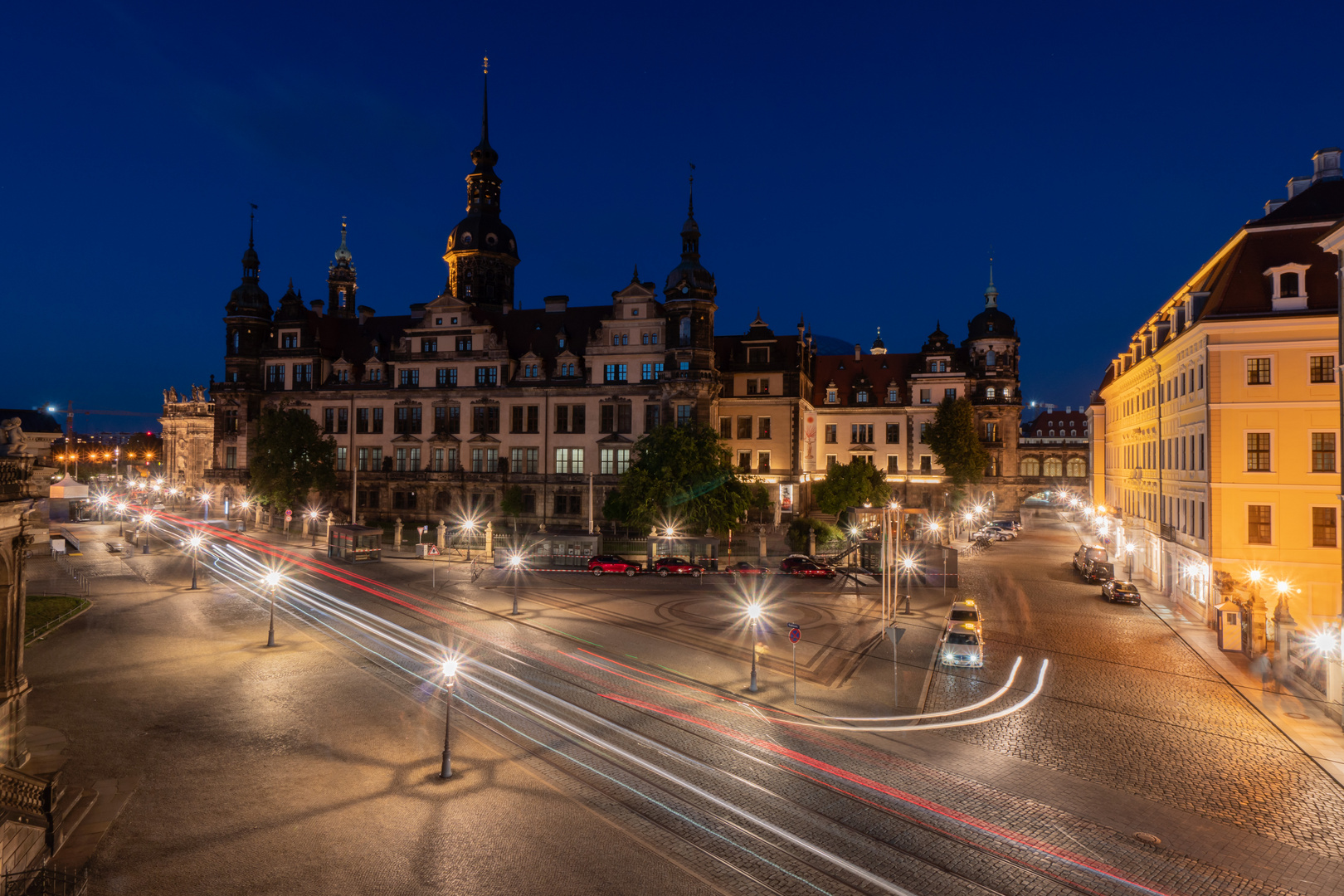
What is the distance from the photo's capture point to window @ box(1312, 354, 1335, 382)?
31.4 m

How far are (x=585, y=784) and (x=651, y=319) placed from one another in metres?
53.6

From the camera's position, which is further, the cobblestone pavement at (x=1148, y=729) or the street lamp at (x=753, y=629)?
the street lamp at (x=753, y=629)

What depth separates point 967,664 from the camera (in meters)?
25.9

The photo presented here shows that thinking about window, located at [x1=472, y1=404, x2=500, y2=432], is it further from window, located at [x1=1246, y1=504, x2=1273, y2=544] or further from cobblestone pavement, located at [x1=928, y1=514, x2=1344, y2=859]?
window, located at [x1=1246, y1=504, x2=1273, y2=544]

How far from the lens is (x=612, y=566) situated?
153 ft

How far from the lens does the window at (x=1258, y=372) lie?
32.5 metres

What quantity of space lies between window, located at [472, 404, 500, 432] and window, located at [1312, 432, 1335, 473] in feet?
192

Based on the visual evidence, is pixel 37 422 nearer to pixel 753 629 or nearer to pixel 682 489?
pixel 682 489

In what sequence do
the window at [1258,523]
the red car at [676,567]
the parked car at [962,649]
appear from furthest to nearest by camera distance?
the red car at [676,567]
the window at [1258,523]
the parked car at [962,649]

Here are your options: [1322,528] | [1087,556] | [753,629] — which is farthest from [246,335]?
[1322,528]

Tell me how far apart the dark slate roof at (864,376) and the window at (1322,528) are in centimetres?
5432

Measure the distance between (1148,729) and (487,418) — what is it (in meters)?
59.8

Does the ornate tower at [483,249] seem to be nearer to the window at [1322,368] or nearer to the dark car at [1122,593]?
the dark car at [1122,593]

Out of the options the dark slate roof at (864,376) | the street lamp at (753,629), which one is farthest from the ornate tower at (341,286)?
the street lamp at (753,629)
